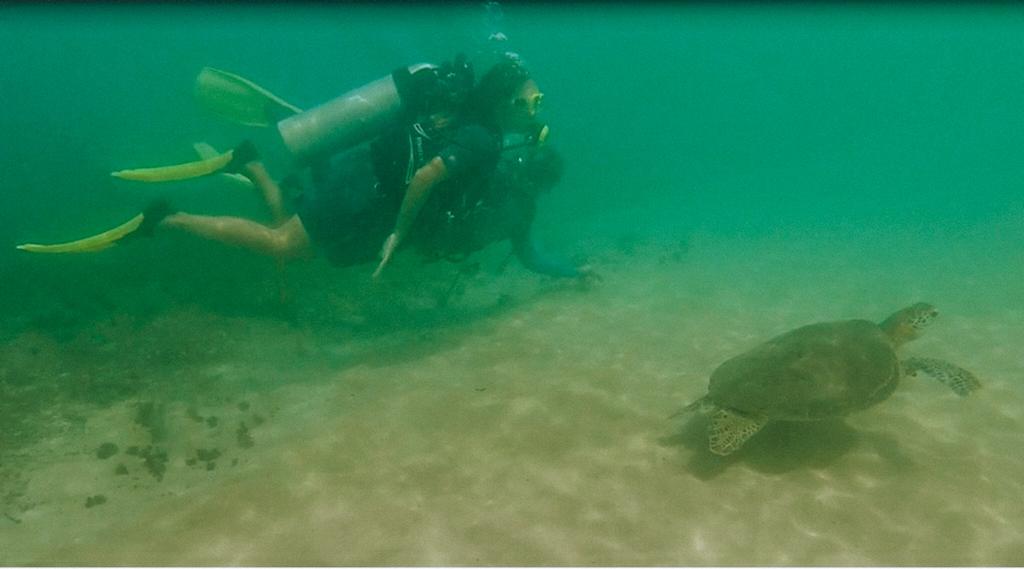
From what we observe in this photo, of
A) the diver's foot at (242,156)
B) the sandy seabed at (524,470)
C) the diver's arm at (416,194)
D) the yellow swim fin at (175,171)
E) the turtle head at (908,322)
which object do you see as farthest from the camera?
the diver's foot at (242,156)

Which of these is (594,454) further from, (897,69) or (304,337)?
(897,69)

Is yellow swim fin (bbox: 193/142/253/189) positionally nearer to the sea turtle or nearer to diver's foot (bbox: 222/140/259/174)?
diver's foot (bbox: 222/140/259/174)

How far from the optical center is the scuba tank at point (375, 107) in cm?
740

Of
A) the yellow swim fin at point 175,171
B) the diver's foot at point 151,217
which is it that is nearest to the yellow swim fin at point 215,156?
the yellow swim fin at point 175,171

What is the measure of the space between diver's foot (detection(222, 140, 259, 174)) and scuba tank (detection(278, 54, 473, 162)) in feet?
2.56

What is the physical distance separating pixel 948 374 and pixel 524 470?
3.85m

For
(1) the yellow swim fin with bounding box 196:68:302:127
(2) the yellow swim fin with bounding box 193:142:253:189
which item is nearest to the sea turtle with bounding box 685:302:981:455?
(2) the yellow swim fin with bounding box 193:142:253:189

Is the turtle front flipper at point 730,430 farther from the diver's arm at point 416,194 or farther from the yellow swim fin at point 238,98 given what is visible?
the yellow swim fin at point 238,98

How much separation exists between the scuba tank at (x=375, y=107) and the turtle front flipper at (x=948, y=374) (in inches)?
233

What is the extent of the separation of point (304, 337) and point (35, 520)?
4512 millimetres

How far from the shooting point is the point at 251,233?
7.64 m

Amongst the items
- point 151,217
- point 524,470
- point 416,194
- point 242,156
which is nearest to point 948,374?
point 524,470

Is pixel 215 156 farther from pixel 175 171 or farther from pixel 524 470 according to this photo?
pixel 524 470

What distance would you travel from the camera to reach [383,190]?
750 cm
